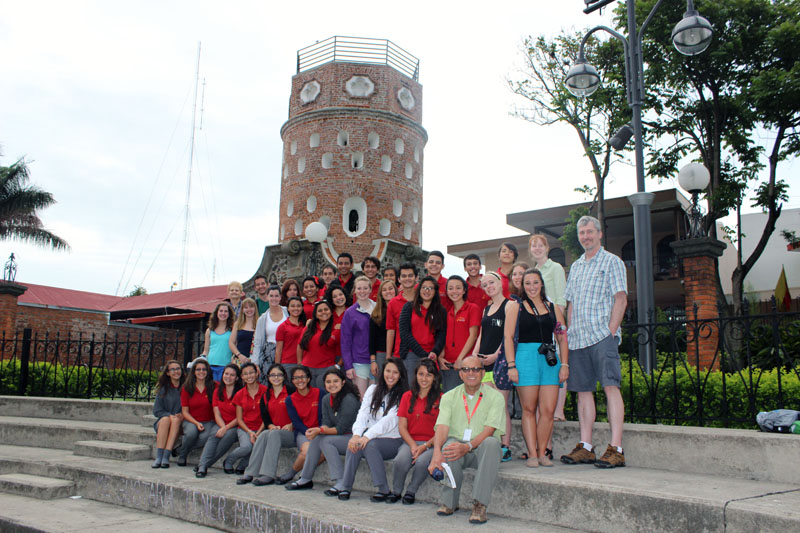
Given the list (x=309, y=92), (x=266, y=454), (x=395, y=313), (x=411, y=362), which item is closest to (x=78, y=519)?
(x=266, y=454)

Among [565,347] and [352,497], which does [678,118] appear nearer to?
[565,347]

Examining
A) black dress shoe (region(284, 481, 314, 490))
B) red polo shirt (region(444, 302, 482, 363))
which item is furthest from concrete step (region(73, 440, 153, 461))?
red polo shirt (region(444, 302, 482, 363))

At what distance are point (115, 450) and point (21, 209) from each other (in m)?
28.3

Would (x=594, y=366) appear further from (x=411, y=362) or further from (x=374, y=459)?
(x=374, y=459)

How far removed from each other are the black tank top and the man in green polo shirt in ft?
1.57

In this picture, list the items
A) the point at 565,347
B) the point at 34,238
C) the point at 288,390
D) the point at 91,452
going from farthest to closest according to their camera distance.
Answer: the point at 34,238, the point at 91,452, the point at 288,390, the point at 565,347

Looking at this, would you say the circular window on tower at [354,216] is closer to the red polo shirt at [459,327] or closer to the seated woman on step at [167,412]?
the seated woman on step at [167,412]

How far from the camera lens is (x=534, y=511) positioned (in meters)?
4.41

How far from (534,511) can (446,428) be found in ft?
2.91

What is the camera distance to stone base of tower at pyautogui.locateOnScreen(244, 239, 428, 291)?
1744 cm

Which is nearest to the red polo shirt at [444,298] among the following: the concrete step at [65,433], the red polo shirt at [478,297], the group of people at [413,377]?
the group of people at [413,377]

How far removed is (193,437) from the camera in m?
6.85

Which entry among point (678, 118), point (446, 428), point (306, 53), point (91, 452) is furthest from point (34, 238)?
point (446, 428)

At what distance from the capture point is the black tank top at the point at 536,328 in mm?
5105
